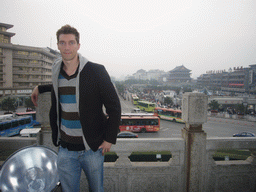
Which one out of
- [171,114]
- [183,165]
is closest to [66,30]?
[183,165]

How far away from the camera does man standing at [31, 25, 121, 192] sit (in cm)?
154

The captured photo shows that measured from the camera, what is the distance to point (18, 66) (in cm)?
3638

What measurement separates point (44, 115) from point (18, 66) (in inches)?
1615

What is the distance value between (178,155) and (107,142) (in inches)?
68.9

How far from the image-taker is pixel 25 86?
37.4 metres

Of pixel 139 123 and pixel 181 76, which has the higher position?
pixel 181 76

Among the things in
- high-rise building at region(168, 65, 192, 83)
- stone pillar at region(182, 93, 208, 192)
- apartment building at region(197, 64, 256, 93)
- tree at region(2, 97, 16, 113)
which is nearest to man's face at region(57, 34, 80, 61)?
stone pillar at region(182, 93, 208, 192)

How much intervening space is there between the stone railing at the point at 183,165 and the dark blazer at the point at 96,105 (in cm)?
117

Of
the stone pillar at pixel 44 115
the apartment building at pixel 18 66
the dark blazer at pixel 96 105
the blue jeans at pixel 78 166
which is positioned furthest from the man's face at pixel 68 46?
the apartment building at pixel 18 66

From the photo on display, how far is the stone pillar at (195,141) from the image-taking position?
274 centimetres

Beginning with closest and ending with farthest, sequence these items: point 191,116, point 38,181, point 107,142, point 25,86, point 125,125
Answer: point 107,142 < point 38,181 < point 191,116 < point 125,125 < point 25,86

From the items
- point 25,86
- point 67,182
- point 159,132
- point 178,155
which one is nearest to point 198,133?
point 178,155

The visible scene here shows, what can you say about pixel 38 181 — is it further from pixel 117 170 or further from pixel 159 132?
pixel 159 132

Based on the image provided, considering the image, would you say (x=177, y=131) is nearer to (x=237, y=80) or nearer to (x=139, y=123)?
(x=139, y=123)
